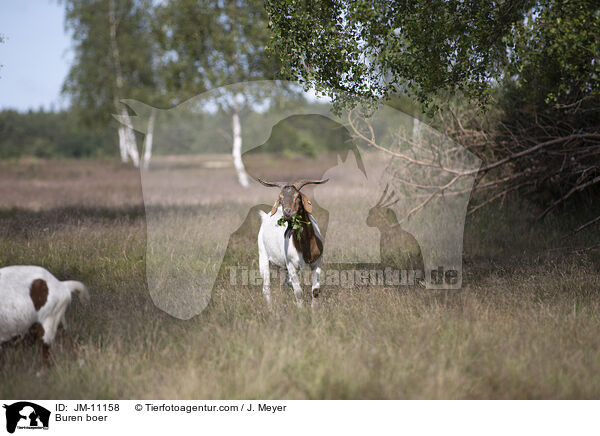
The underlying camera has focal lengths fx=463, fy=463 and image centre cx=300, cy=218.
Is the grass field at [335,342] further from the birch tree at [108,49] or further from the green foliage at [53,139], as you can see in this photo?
the green foliage at [53,139]

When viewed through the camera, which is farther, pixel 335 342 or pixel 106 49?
pixel 106 49

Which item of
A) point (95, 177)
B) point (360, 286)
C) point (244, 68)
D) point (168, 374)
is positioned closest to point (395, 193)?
point (360, 286)

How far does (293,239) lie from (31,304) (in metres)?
2.61

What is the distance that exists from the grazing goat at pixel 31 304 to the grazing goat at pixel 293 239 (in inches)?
83.6

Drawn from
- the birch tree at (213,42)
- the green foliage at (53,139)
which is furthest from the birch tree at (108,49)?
the green foliage at (53,139)

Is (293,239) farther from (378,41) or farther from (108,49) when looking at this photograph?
(108,49)

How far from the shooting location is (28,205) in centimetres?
1407

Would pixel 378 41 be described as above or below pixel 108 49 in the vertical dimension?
below

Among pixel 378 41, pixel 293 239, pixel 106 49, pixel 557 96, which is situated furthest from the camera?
pixel 106 49

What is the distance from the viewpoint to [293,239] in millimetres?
5230

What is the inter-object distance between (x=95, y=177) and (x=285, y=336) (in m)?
23.6

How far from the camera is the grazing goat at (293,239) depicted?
4664 millimetres

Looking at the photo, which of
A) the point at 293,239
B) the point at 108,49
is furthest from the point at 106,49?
the point at 293,239
